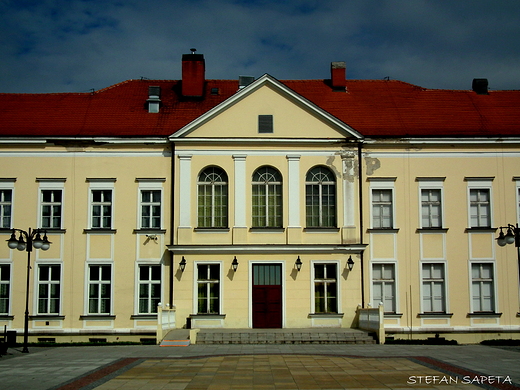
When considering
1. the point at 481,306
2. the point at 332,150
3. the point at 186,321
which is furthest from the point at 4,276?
the point at 481,306

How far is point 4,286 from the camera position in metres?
25.0

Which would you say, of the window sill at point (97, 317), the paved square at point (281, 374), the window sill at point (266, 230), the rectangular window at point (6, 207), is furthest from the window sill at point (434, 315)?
the rectangular window at point (6, 207)

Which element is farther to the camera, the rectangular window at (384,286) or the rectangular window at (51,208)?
the rectangular window at (51,208)

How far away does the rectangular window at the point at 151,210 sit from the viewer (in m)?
25.6

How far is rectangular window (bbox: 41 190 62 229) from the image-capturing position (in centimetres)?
2558

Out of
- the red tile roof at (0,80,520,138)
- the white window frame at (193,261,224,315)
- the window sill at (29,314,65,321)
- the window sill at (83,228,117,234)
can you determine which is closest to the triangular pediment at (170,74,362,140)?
the red tile roof at (0,80,520,138)

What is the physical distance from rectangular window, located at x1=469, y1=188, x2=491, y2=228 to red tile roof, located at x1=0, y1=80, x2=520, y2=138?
8.45ft

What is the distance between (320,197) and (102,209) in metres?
9.64

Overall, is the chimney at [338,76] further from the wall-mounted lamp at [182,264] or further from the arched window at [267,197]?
the wall-mounted lamp at [182,264]

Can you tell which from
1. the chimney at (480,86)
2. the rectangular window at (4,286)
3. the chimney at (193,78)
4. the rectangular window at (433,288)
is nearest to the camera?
the rectangular window at (4,286)

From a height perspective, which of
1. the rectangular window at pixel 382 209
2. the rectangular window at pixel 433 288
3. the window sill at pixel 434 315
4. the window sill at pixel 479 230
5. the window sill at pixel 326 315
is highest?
the rectangular window at pixel 382 209

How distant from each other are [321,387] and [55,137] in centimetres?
1771

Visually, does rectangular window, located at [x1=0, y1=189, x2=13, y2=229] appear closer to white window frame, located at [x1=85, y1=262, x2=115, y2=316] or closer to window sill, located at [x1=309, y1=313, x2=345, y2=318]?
white window frame, located at [x1=85, y1=262, x2=115, y2=316]

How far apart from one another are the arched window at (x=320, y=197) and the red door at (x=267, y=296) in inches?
106
